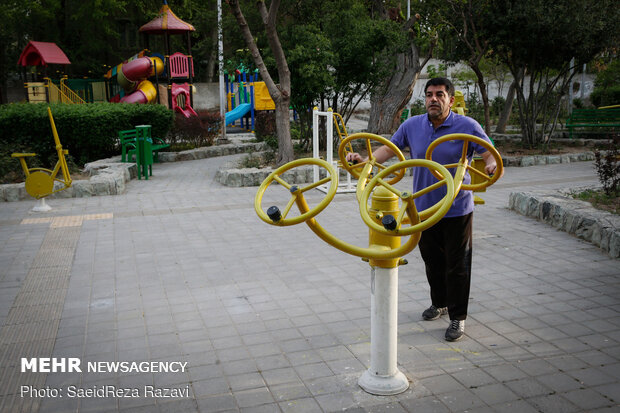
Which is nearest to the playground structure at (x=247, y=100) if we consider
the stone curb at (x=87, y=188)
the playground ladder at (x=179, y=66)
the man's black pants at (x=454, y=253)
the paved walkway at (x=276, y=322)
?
the playground ladder at (x=179, y=66)

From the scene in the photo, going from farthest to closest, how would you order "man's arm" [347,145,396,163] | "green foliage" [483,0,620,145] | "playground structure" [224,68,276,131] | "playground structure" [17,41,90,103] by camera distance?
"playground structure" [17,41,90,103], "playground structure" [224,68,276,131], "green foliage" [483,0,620,145], "man's arm" [347,145,396,163]

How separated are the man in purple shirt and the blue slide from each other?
17.7 meters

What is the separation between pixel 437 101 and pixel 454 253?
1.04 meters

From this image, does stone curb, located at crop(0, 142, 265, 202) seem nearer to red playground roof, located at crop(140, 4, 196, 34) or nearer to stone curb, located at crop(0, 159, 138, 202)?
stone curb, located at crop(0, 159, 138, 202)

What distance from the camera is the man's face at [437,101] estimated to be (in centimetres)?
398

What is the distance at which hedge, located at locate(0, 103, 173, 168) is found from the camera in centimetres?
1273

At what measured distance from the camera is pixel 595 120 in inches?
693

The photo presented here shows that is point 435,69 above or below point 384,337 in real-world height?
above

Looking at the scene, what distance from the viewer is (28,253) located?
21.7 feet

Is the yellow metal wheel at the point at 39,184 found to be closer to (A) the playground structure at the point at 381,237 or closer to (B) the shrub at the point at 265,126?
(A) the playground structure at the point at 381,237

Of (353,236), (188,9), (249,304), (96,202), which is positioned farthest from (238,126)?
(249,304)

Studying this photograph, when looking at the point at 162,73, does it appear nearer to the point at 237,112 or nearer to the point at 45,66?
the point at 237,112

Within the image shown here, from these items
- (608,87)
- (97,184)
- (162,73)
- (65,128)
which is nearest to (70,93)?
(162,73)

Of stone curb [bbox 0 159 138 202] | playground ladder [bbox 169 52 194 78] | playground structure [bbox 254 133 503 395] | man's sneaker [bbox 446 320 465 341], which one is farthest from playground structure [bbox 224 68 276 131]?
playground structure [bbox 254 133 503 395]
